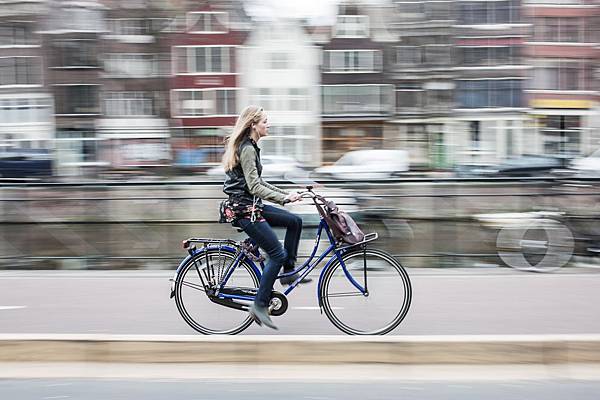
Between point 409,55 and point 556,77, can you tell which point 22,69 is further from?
point 556,77

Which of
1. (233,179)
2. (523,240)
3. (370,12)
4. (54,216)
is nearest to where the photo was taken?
(233,179)

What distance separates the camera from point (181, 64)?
50656 millimetres

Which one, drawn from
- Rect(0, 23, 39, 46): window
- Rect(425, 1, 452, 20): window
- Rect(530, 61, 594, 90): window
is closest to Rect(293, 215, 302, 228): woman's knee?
Rect(425, 1, 452, 20): window

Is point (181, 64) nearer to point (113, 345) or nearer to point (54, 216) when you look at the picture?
point (54, 216)

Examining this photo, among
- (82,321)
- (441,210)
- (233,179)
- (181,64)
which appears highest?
(181,64)

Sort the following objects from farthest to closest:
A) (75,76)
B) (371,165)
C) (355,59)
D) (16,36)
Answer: (355,59) < (16,36) < (75,76) < (371,165)

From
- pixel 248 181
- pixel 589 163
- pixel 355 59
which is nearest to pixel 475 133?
pixel 355 59

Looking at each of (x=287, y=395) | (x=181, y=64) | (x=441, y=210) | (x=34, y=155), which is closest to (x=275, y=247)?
(x=287, y=395)

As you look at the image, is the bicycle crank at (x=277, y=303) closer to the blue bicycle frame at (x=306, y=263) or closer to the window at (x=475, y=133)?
the blue bicycle frame at (x=306, y=263)

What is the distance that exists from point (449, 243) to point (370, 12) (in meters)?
25.4

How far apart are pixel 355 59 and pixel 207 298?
4680 centimetres

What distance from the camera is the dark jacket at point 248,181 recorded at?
5383 mm

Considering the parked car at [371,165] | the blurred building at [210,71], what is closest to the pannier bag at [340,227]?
the parked car at [371,165]

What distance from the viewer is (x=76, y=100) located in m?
42.7
